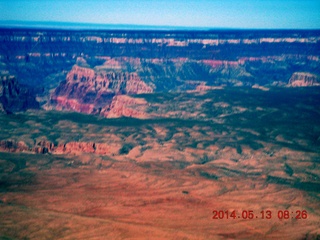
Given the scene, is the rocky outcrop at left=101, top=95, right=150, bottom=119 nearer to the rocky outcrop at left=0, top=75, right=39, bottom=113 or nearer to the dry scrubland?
the dry scrubland

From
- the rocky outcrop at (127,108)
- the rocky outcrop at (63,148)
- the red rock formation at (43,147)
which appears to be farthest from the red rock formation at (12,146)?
the rocky outcrop at (127,108)

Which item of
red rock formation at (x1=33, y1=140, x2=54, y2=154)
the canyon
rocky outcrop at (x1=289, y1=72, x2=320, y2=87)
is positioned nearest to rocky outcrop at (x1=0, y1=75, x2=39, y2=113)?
the canyon

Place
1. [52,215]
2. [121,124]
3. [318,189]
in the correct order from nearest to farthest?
[52,215], [318,189], [121,124]

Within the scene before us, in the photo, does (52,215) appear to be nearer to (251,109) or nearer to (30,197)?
(30,197)

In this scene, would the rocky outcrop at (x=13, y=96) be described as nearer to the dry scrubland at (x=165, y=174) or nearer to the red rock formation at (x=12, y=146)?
the dry scrubland at (x=165, y=174)

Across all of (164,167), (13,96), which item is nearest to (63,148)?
(164,167)

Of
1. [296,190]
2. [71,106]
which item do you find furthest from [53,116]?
[296,190]
